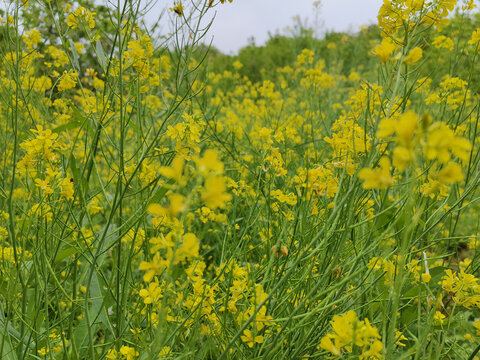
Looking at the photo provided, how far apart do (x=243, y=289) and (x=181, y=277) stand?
27.5 inches

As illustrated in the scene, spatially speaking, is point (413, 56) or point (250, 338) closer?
point (413, 56)

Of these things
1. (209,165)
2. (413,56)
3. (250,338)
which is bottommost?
(250,338)

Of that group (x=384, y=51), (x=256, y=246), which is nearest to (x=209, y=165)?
(x=384, y=51)

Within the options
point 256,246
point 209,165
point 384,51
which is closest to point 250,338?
point 256,246

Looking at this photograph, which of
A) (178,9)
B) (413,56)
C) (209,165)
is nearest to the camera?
Answer: (209,165)

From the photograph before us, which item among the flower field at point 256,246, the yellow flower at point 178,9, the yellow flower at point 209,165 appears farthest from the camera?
the yellow flower at point 178,9

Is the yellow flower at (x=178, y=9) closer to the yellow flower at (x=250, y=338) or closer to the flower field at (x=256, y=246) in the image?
the flower field at (x=256, y=246)

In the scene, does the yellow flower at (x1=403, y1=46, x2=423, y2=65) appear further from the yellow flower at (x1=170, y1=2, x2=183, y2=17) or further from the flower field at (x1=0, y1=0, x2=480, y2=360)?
the yellow flower at (x1=170, y1=2, x2=183, y2=17)

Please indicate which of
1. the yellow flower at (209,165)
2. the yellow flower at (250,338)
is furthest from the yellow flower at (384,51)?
the yellow flower at (250,338)

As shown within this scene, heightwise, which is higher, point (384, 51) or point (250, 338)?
point (384, 51)

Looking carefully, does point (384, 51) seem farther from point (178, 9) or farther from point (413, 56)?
point (178, 9)

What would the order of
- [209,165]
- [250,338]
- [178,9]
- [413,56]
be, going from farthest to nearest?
[178,9] < [250,338] < [413,56] < [209,165]

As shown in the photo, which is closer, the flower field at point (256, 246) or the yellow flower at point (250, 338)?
the flower field at point (256, 246)

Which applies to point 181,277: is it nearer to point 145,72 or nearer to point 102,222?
point 145,72
